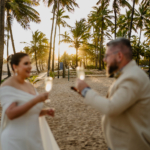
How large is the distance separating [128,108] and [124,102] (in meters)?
0.21

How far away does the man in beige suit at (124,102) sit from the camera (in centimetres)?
132

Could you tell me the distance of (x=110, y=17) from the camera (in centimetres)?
3609

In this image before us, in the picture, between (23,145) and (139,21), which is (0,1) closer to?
(23,145)

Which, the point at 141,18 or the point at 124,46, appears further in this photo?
the point at 141,18

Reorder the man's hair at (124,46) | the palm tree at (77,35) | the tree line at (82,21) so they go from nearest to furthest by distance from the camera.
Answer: the man's hair at (124,46) → the tree line at (82,21) → the palm tree at (77,35)

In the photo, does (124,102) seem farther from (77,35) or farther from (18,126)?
(77,35)

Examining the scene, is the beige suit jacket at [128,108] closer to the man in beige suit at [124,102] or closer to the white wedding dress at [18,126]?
the man in beige suit at [124,102]

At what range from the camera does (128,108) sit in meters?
1.48

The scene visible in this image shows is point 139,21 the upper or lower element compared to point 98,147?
upper

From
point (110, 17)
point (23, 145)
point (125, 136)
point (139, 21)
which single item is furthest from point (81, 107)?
point (139, 21)

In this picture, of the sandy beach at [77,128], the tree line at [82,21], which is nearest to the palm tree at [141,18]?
the tree line at [82,21]

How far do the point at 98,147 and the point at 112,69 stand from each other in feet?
9.21

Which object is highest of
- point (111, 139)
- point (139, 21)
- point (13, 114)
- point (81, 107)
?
point (139, 21)

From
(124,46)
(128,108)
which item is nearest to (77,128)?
(128,108)
